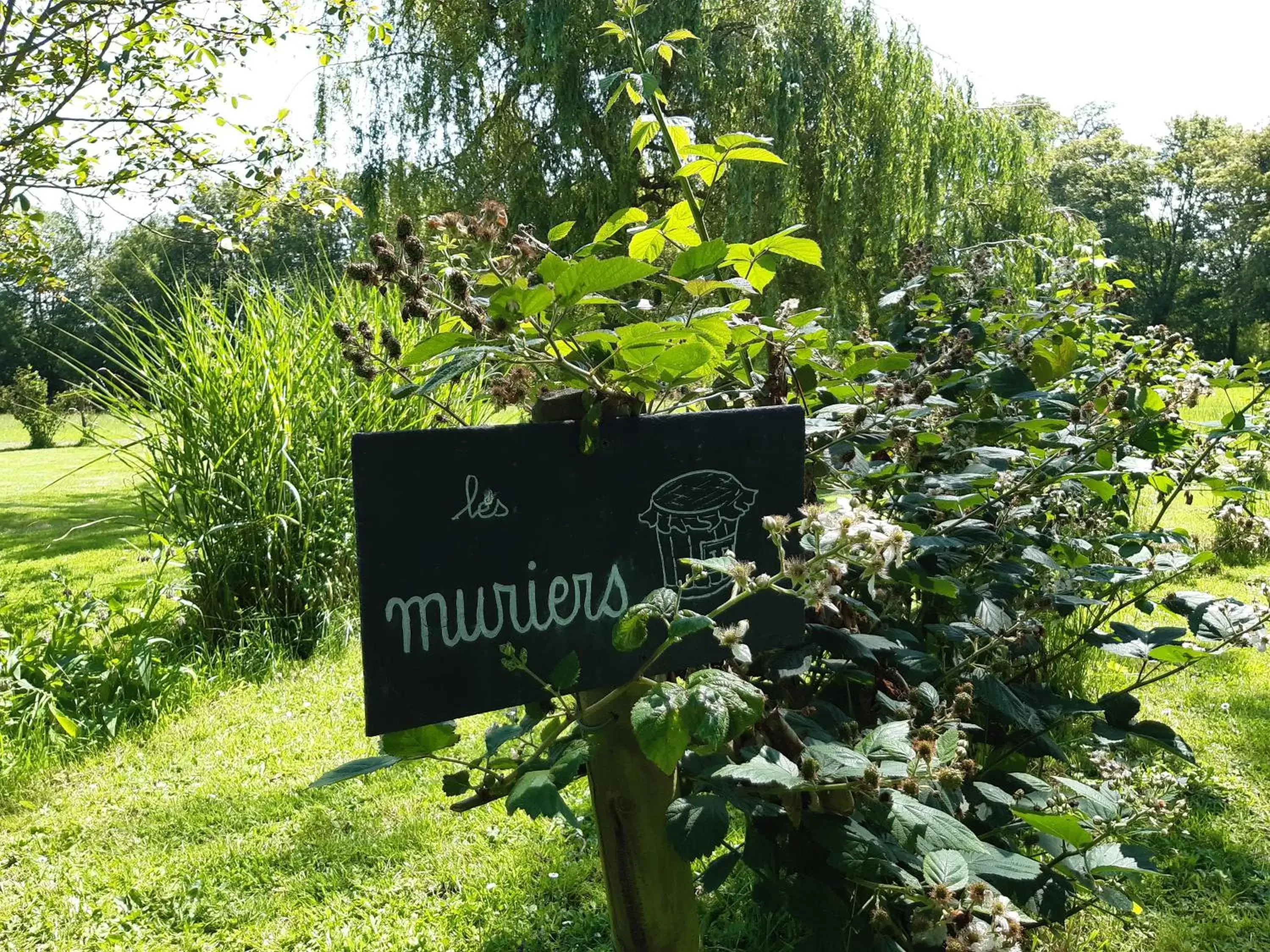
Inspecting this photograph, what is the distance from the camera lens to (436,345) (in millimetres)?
853

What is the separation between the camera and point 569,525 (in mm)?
906

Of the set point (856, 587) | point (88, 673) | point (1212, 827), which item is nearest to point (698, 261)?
point (856, 587)

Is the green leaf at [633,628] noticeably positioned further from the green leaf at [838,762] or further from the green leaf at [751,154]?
the green leaf at [751,154]

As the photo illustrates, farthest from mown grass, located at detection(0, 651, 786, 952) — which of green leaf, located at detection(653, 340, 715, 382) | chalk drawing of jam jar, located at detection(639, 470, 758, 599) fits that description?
green leaf, located at detection(653, 340, 715, 382)

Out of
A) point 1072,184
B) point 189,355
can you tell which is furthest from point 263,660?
point 1072,184

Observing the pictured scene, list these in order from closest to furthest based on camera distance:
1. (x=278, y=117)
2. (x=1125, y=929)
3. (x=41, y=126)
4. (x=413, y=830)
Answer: (x=1125, y=929)
(x=413, y=830)
(x=41, y=126)
(x=278, y=117)

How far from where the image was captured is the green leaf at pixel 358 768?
911 mm

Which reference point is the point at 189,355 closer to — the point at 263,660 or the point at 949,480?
the point at 263,660

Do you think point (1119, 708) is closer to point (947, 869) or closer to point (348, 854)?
point (947, 869)

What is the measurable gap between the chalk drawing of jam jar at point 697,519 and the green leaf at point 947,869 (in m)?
0.37

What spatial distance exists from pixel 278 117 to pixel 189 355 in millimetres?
1525

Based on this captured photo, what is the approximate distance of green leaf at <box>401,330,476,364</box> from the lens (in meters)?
0.85

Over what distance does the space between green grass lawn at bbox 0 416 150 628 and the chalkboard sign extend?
8.09ft

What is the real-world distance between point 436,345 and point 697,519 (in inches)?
13.6
